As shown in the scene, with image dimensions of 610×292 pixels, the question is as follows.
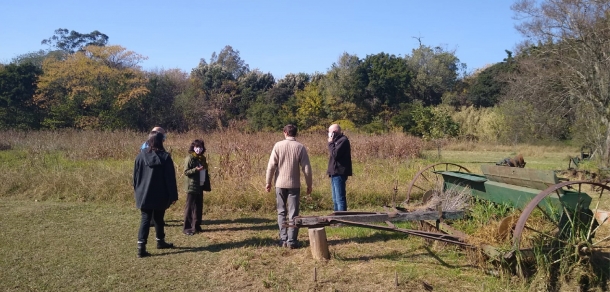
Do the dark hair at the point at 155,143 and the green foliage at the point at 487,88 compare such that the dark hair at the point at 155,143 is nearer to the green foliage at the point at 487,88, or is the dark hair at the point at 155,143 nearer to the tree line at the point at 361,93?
the tree line at the point at 361,93

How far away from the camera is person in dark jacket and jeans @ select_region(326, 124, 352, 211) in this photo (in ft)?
24.7

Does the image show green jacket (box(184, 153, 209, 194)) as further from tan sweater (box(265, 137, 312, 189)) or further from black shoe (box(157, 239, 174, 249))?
tan sweater (box(265, 137, 312, 189))

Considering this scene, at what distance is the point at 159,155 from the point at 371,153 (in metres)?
12.4

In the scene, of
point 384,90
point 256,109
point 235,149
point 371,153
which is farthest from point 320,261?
point 384,90

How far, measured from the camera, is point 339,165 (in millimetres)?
7527

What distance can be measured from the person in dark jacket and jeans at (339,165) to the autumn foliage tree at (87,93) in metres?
27.2

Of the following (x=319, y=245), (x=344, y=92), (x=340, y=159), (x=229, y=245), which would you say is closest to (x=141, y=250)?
(x=229, y=245)

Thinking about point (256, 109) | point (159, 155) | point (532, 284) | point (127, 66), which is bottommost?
point (532, 284)

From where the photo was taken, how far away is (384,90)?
40.0 metres

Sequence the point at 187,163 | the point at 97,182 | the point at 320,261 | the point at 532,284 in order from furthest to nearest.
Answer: the point at 97,182, the point at 187,163, the point at 320,261, the point at 532,284

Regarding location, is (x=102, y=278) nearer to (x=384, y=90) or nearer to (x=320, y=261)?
(x=320, y=261)

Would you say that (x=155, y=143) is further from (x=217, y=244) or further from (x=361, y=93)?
(x=361, y=93)

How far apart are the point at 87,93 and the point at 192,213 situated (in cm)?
2853

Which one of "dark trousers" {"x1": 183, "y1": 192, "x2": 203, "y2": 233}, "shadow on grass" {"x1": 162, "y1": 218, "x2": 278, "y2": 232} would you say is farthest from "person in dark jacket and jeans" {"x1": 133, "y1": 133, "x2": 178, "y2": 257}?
"shadow on grass" {"x1": 162, "y1": 218, "x2": 278, "y2": 232}
